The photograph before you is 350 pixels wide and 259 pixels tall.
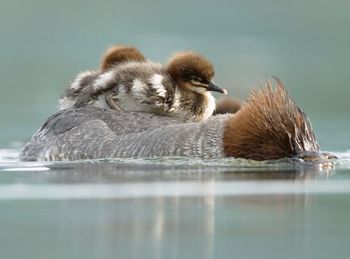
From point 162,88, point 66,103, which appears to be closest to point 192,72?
point 162,88

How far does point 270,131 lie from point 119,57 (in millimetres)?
1801

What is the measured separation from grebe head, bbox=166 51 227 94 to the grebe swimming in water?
602 mm

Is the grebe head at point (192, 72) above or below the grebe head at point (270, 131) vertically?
above

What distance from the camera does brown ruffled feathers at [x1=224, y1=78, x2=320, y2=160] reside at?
29.3 ft

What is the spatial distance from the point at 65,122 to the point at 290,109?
160cm

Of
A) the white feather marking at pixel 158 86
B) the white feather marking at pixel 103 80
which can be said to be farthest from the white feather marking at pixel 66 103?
the white feather marking at pixel 158 86

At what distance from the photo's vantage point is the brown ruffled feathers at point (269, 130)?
29.3 ft

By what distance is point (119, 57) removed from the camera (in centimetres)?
1034

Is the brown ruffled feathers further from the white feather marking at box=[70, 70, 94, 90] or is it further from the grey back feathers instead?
the white feather marking at box=[70, 70, 94, 90]

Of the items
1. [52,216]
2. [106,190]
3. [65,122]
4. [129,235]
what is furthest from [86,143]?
[129,235]

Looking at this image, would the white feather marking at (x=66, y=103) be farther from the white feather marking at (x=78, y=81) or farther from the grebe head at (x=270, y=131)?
the grebe head at (x=270, y=131)

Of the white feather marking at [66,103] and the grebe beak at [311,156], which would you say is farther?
the white feather marking at [66,103]

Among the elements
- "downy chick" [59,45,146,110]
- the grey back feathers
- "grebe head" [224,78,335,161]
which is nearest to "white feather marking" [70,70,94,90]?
"downy chick" [59,45,146,110]

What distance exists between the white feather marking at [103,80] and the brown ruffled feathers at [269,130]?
1.16 meters
